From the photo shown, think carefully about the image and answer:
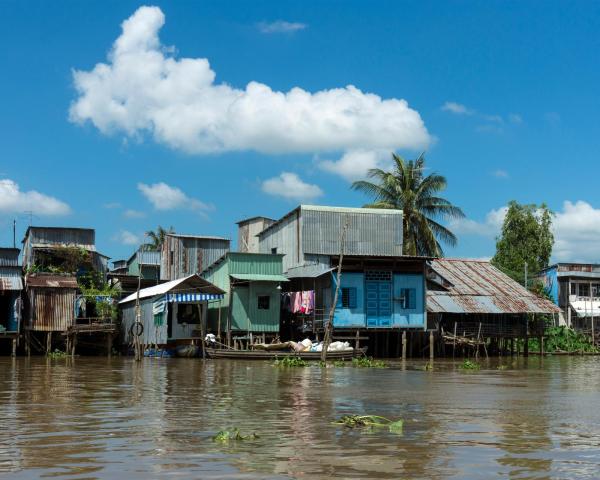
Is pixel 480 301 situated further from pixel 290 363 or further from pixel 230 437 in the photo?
pixel 230 437

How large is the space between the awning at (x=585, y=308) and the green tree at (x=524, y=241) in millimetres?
5265

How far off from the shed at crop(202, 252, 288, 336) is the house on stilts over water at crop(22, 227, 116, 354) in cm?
630

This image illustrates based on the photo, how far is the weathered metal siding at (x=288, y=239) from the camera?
4021 centimetres

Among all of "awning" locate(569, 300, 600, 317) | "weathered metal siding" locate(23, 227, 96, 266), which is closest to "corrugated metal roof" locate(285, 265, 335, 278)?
"weathered metal siding" locate(23, 227, 96, 266)

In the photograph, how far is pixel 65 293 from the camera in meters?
37.5

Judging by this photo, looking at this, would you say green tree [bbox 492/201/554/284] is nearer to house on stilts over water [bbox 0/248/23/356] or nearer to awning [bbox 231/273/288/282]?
awning [bbox 231/273/288/282]

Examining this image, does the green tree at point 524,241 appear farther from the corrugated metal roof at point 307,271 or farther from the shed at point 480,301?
the corrugated metal roof at point 307,271

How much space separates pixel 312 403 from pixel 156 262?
124 ft

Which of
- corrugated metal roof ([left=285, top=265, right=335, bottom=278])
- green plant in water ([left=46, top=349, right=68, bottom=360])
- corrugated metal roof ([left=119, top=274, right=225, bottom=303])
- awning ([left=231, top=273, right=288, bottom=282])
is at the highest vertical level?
corrugated metal roof ([left=285, top=265, right=335, bottom=278])

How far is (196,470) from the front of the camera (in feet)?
25.8

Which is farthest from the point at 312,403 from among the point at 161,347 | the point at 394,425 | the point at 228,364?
the point at 161,347

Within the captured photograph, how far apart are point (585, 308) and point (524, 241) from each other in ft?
Result: 26.8

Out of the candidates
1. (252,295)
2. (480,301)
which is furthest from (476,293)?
(252,295)

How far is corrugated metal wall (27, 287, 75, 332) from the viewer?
36906 mm
